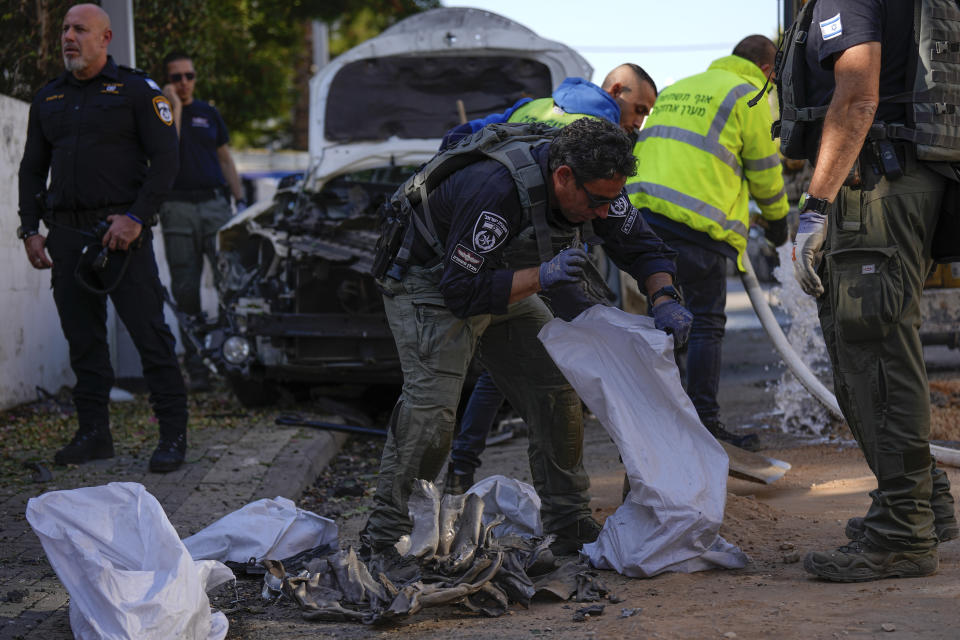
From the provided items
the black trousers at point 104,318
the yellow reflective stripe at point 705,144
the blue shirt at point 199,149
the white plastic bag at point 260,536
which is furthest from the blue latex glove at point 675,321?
the blue shirt at point 199,149

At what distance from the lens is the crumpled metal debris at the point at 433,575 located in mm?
3504

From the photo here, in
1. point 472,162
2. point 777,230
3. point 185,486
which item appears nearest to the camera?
point 472,162

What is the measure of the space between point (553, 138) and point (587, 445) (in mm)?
3089

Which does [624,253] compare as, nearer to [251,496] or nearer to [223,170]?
[251,496]

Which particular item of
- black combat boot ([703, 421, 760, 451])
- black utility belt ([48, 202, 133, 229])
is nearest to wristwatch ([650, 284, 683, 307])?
black combat boot ([703, 421, 760, 451])

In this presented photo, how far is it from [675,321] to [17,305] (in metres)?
5.34

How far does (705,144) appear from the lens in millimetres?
5648

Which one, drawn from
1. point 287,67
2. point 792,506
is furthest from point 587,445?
point 287,67

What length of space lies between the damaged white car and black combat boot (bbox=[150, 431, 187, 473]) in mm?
1470

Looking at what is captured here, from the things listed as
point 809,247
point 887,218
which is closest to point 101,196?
point 809,247

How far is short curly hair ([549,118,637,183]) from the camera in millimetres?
3469

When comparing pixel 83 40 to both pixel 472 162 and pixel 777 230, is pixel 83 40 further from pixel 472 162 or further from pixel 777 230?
pixel 777 230

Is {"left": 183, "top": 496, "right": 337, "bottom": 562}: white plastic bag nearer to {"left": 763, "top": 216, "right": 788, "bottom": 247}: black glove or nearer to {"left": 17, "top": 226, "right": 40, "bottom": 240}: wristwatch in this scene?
{"left": 17, "top": 226, "right": 40, "bottom": 240}: wristwatch

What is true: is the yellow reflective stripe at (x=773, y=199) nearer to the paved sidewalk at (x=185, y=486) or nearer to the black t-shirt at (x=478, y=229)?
the black t-shirt at (x=478, y=229)
